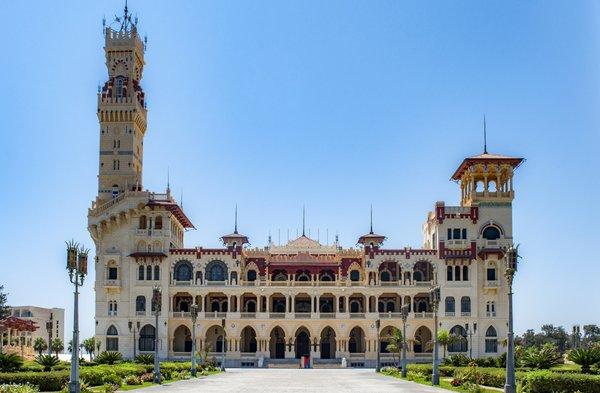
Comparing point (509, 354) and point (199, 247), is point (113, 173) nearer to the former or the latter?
point (199, 247)

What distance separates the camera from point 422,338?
10769 cm

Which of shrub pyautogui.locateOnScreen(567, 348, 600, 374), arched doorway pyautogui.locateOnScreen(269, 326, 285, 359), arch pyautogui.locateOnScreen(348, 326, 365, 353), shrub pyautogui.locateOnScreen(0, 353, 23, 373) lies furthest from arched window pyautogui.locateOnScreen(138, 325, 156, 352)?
shrub pyautogui.locateOnScreen(567, 348, 600, 374)

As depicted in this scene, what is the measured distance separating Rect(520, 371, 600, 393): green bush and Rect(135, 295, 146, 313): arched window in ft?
223

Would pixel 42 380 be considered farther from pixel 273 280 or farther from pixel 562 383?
pixel 273 280

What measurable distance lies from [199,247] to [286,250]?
1203 cm

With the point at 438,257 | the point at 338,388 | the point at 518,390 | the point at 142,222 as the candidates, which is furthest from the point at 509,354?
the point at 142,222

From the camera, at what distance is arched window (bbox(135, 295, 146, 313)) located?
105 meters

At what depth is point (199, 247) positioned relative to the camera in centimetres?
10800

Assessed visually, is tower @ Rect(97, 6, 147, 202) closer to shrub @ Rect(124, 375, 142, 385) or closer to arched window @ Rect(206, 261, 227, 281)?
arched window @ Rect(206, 261, 227, 281)

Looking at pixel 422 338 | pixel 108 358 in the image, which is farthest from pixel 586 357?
pixel 422 338

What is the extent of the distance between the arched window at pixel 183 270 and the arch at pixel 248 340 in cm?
953

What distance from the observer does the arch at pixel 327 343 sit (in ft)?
359

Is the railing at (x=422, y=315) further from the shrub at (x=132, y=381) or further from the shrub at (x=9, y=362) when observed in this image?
the shrub at (x=9, y=362)

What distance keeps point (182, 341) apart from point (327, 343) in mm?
17489
